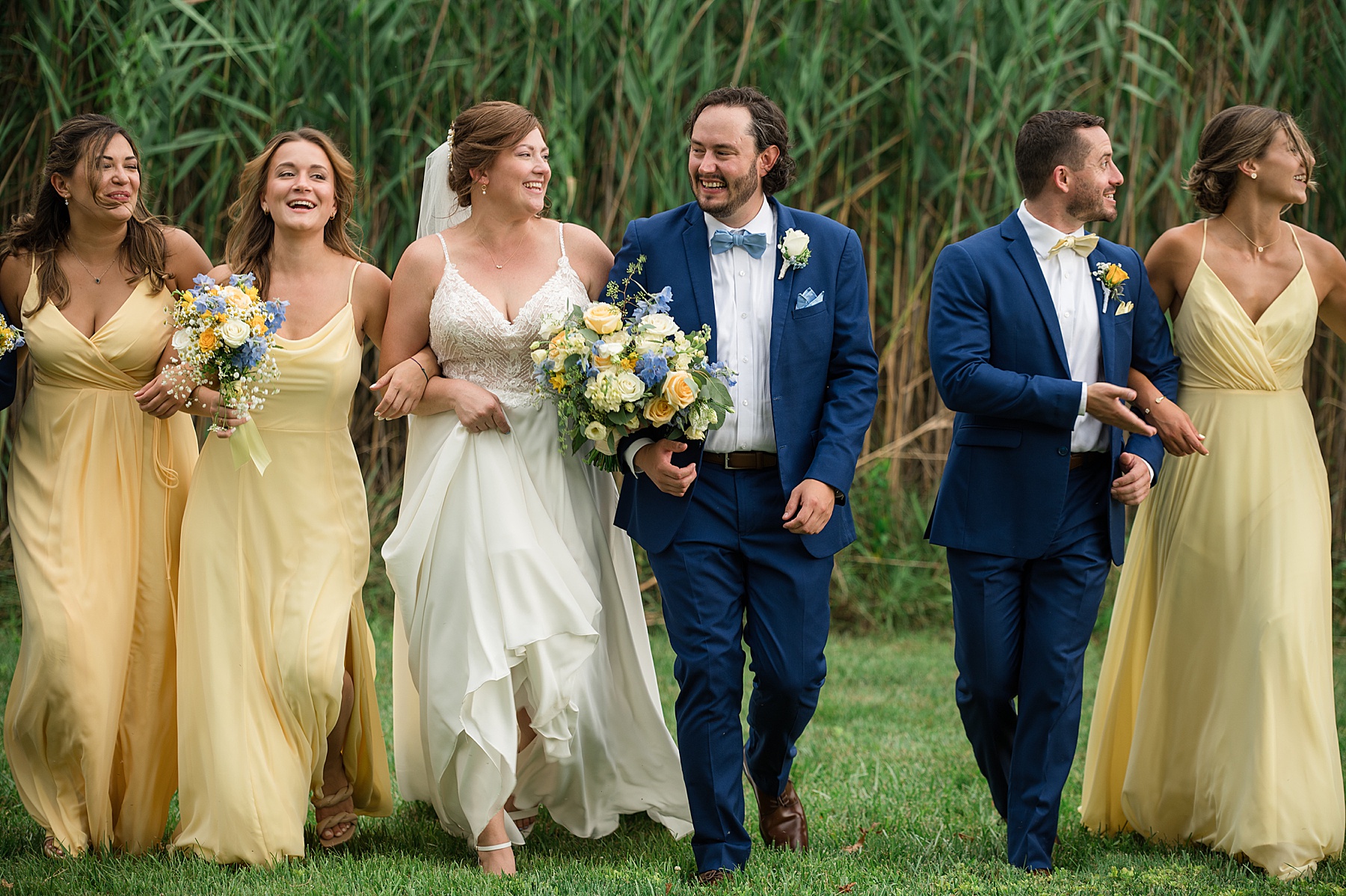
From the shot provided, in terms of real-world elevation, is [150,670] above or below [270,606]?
below

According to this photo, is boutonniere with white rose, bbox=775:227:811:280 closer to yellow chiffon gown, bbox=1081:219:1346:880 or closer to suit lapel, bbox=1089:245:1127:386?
suit lapel, bbox=1089:245:1127:386

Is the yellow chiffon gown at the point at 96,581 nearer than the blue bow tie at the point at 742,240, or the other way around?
the blue bow tie at the point at 742,240

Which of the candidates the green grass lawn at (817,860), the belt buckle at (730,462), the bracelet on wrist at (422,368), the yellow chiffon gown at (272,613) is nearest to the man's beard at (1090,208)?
the belt buckle at (730,462)

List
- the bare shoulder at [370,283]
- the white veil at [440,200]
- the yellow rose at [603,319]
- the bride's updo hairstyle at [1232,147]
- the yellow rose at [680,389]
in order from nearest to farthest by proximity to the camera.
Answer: the yellow rose at [680,389]
the yellow rose at [603,319]
the bride's updo hairstyle at [1232,147]
the bare shoulder at [370,283]
the white veil at [440,200]

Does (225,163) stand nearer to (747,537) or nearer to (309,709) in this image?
(309,709)

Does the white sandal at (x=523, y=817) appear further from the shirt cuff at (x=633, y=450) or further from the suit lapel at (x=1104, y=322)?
the suit lapel at (x=1104, y=322)

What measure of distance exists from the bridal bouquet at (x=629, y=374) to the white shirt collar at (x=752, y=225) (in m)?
0.28

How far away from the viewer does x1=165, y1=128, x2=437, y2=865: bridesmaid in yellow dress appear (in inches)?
157

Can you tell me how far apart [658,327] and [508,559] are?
2.87ft

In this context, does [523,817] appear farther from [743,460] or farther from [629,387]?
[629,387]

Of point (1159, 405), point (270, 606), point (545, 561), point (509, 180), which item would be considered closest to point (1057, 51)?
point (1159, 405)

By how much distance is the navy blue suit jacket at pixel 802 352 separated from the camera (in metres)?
3.90

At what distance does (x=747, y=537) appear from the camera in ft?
12.8

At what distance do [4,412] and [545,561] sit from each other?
15.1 feet
